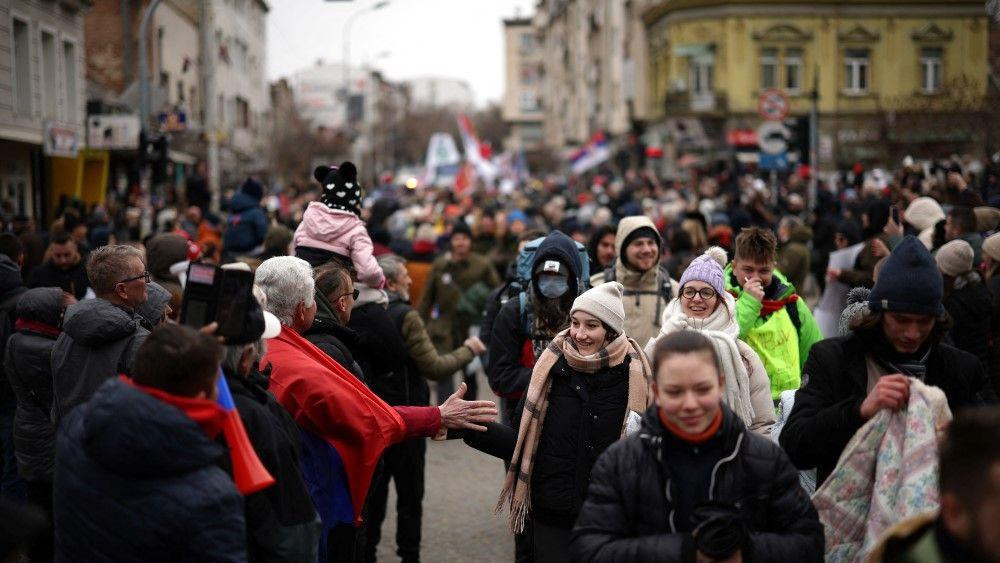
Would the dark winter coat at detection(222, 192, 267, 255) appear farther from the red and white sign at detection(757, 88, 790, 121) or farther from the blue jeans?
the red and white sign at detection(757, 88, 790, 121)

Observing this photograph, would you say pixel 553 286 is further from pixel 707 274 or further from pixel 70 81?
pixel 70 81

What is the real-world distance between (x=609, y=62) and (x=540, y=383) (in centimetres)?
6178

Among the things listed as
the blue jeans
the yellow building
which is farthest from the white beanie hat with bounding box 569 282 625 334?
the yellow building

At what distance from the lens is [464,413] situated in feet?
18.2

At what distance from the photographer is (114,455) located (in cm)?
360

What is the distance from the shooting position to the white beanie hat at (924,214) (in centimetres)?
1073

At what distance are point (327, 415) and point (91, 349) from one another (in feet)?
5.27

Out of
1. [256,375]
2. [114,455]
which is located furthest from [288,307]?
[114,455]

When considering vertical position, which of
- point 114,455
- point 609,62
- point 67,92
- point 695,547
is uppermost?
point 609,62

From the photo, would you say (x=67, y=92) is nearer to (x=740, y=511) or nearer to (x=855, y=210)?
(x=855, y=210)

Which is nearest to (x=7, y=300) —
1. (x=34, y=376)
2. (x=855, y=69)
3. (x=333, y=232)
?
(x=34, y=376)

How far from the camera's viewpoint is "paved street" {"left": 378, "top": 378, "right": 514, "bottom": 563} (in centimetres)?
841

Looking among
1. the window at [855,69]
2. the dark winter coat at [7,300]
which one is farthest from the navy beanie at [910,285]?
the window at [855,69]

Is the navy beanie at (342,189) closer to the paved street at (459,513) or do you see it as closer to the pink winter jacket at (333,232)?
the pink winter jacket at (333,232)
